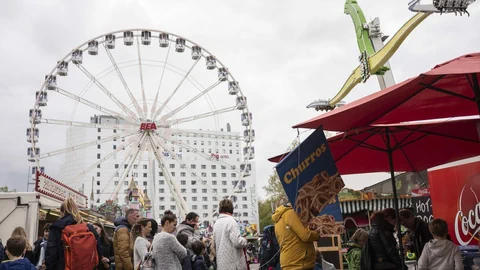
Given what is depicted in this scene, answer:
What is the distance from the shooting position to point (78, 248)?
5434mm

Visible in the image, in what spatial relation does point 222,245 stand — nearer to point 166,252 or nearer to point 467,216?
point 166,252

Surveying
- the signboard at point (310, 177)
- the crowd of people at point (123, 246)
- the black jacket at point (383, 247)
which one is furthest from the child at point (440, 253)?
the crowd of people at point (123, 246)

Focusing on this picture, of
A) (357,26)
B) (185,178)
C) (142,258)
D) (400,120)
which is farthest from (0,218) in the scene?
(185,178)

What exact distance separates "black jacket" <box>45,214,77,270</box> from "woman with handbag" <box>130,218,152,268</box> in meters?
1.01

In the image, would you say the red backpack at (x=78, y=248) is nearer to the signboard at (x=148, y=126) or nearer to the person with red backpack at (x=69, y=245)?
the person with red backpack at (x=69, y=245)

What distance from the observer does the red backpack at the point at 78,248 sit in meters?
5.40

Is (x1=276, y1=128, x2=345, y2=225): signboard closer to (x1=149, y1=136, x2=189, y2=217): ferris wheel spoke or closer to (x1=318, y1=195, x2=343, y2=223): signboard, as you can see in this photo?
(x1=318, y1=195, x2=343, y2=223): signboard

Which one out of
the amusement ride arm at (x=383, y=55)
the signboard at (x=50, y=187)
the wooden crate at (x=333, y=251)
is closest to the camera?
the wooden crate at (x=333, y=251)

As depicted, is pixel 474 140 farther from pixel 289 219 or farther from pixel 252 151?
pixel 252 151

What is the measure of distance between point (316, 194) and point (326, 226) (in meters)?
0.74

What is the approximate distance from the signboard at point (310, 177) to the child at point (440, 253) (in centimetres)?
119

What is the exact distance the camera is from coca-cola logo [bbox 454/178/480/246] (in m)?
7.80

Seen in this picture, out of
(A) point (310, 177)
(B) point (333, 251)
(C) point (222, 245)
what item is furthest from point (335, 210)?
(B) point (333, 251)

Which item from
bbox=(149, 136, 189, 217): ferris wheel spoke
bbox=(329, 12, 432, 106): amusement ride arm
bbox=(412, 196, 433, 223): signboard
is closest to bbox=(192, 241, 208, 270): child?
bbox=(412, 196, 433, 223): signboard
